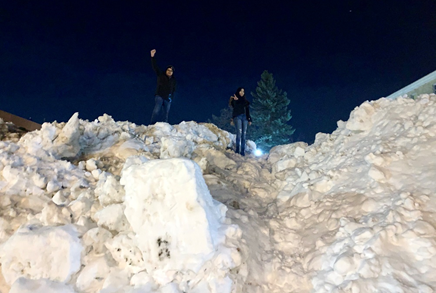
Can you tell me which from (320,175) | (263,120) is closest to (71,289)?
(320,175)

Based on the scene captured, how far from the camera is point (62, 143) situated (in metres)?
5.84

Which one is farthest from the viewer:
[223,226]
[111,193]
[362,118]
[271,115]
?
[271,115]

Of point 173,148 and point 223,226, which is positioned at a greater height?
point 173,148

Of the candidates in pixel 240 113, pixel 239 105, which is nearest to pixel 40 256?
pixel 240 113

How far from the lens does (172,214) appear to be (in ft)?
11.0

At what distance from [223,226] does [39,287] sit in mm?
2302

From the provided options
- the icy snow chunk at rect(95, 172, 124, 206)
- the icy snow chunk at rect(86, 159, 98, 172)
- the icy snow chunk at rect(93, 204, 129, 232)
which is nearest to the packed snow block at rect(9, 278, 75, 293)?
the icy snow chunk at rect(93, 204, 129, 232)

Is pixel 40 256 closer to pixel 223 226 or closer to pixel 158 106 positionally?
pixel 223 226

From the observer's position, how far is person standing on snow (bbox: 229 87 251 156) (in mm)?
8227

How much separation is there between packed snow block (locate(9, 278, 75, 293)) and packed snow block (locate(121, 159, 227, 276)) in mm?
960

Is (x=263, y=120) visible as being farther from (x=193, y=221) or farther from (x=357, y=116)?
(x=193, y=221)

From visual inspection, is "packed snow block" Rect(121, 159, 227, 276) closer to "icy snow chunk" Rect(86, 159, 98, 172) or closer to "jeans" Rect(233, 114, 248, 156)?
"icy snow chunk" Rect(86, 159, 98, 172)

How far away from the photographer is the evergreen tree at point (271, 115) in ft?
103

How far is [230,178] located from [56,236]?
360cm
